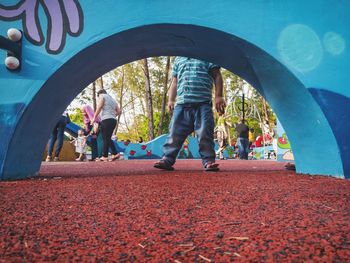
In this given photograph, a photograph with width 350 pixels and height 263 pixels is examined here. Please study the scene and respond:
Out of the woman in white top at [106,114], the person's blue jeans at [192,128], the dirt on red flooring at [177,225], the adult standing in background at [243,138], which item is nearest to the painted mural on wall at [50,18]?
the dirt on red flooring at [177,225]

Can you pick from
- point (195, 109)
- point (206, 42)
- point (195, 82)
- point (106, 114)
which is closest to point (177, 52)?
point (206, 42)

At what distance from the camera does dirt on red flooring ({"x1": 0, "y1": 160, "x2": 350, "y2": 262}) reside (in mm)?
1108

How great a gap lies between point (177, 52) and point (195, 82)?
0.74 meters

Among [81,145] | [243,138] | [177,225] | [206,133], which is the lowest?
[177,225]

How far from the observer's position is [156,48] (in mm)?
3754

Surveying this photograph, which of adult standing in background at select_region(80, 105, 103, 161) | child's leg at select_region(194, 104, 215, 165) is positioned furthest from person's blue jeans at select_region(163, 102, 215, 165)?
adult standing in background at select_region(80, 105, 103, 161)

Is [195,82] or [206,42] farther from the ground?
[206,42]

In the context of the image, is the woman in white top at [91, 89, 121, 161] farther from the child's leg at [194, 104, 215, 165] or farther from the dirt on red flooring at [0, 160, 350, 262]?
the dirt on red flooring at [0, 160, 350, 262]

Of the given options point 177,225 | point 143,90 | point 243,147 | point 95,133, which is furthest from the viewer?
point 143,90

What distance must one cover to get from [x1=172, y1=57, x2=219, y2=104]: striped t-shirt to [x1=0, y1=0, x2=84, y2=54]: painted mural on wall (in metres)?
1.88

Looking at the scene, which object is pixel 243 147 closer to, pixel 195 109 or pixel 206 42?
pixel 195 109

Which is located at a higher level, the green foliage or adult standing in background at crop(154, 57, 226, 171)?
the green foliage

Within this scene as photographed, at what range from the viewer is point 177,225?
57.6 inches

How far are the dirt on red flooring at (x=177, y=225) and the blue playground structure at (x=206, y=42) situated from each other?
34.3 inches
